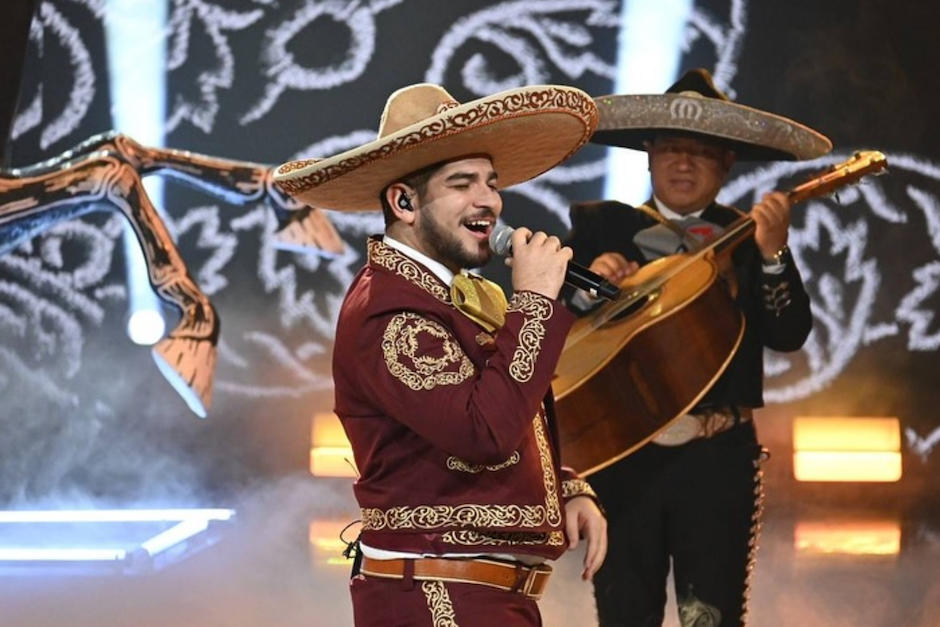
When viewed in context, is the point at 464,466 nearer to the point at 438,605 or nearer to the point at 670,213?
the point at 438,605

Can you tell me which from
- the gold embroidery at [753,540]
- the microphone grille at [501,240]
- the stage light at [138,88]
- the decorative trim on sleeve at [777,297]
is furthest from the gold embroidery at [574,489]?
the stage light at [138,88]

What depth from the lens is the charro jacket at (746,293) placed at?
3.60 metres

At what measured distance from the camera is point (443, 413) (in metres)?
1.86

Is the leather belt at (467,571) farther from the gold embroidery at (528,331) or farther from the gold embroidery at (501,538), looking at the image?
the gold embroidery at (528,331)

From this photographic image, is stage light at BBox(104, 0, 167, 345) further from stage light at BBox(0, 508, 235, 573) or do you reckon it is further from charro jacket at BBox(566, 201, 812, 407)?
charro jacket at BBox(566, 201, 812, 407)

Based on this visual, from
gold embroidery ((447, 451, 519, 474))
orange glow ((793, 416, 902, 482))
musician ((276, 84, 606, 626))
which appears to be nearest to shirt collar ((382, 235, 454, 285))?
musician ((276, 84, 606, 626))

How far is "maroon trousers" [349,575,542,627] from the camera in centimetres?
196

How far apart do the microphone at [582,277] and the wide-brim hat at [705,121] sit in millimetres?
1661

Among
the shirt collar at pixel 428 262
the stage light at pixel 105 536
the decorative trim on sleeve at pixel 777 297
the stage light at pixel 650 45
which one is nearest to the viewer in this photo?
the shirt collar at pixel 428 262

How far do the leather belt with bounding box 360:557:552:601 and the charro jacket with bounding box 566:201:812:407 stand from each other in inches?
63.1

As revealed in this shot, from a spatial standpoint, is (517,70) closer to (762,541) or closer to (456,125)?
(762,541)

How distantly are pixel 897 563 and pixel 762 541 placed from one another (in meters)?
0.39

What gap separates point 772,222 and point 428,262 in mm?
1670

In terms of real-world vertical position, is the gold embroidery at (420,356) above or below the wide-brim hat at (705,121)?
below
